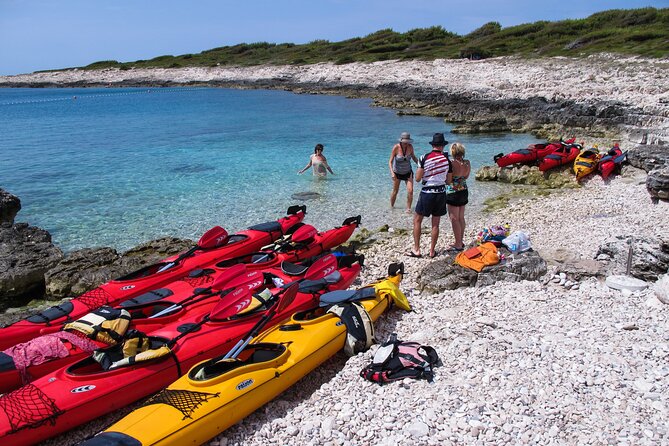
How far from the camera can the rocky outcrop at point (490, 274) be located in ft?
21.2

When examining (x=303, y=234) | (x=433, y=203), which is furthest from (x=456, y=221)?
(x=303, y=234)

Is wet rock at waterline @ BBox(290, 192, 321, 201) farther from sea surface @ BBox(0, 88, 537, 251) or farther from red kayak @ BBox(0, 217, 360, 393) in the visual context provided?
red kayak @ BBox(0, 217, 360, 393)

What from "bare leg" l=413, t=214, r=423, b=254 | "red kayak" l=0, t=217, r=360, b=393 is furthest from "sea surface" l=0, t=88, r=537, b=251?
"red kayak" l=0, t=217, r=360, b=393

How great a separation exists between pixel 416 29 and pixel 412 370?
232 feet

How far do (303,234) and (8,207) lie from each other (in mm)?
8168

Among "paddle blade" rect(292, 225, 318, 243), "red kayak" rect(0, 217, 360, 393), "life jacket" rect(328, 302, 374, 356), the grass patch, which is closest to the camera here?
"red kayak" rect(0, 217, 360, 393)

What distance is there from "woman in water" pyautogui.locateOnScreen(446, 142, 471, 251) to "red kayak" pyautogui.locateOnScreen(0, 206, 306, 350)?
9.45 ft

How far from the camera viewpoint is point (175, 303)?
5738 mm

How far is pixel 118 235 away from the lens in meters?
10.4

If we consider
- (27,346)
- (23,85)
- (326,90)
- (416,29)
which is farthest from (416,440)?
(23,85)

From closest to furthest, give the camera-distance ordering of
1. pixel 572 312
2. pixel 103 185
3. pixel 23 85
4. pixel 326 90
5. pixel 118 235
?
pixel 572 312 → pixel 118 235 → pixel 103 185 → pixel 326 90 → pixel 23 85

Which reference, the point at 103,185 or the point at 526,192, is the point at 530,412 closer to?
the point at 526,192

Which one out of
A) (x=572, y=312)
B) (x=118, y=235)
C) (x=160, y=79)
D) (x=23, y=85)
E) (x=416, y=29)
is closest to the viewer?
(x=572, y=312)

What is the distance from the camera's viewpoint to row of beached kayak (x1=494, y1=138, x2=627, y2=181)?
40.7 feet
